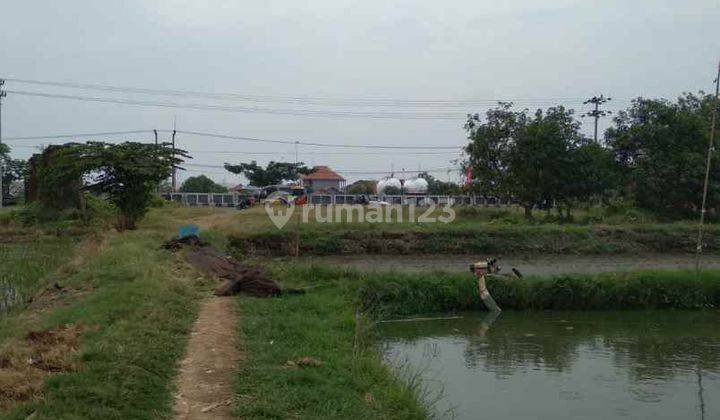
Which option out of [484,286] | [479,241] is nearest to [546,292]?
[484,286]

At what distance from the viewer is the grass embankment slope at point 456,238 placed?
21891 millimetres

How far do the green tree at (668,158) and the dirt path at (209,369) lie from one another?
78.9 ft

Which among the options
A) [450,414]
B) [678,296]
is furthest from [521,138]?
[450,414]

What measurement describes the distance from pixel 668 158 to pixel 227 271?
2223 cm

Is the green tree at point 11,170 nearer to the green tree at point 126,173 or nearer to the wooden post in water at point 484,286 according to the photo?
the green tree at point 126,173

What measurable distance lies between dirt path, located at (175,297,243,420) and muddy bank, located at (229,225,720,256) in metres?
11.5

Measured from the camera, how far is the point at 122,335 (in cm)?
742

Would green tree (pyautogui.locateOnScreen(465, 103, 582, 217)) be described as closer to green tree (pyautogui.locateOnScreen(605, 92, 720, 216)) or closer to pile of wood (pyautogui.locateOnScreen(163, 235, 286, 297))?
green tree (pyautogui.locateOnScreen(605, 92, 720, 216))

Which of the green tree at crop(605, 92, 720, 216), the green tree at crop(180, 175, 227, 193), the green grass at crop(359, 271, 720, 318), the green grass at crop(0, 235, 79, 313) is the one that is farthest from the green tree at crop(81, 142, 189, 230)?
the green tree at crop(180, 175, 227, 193)

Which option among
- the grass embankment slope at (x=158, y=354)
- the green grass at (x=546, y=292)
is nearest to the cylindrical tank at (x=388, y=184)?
the green grass at (x=546, y=292)

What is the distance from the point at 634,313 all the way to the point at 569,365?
5584 millimetres

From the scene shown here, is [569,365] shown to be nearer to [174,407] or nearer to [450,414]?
[450,414]

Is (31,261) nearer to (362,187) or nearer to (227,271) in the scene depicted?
(227,271)

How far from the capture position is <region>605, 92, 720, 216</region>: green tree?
28469 mm
